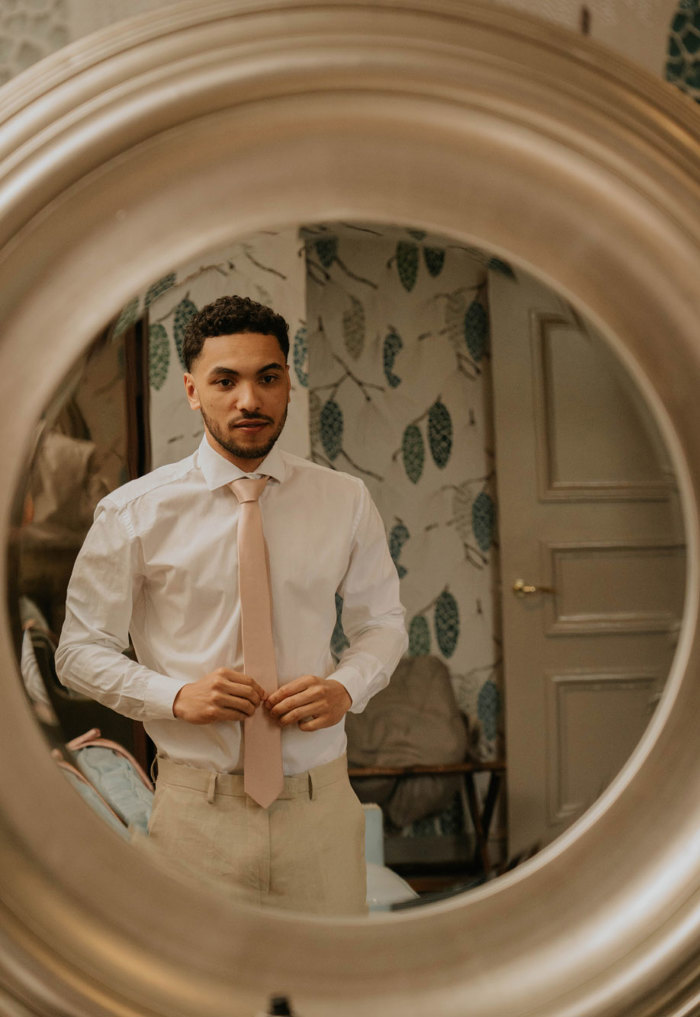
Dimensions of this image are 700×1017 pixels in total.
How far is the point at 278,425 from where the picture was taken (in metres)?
0.47

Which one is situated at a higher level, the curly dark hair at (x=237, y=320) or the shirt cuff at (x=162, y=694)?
the curly dark hair at (x=237, y=320)

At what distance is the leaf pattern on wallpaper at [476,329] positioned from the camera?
0.48 meters

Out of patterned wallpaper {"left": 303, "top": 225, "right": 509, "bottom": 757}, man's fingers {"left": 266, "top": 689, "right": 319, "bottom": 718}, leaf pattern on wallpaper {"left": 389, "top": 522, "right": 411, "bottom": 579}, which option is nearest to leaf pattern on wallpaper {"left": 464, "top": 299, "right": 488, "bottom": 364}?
patterned wallpaper {"left": 303, "top": 225, "right": 509, "bottom": 757}

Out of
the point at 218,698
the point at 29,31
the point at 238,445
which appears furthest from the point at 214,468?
the point at 29,31

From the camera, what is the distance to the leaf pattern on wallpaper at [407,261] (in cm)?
47

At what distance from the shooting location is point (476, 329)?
1.58 feet

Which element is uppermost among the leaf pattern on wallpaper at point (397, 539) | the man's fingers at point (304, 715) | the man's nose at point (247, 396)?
the man's nose at point (247, 396)

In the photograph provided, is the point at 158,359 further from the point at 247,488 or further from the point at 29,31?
the point at 29,31

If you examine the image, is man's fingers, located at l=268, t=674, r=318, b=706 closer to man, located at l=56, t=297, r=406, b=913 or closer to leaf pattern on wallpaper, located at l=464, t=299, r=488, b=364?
man, located at l=56, t=297, r=406, b=913

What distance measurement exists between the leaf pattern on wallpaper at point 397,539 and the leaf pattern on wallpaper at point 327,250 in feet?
0.48

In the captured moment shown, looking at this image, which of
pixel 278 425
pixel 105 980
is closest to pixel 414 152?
pixel 278 425

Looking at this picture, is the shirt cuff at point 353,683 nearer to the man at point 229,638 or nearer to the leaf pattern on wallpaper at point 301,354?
the man at point 229,638

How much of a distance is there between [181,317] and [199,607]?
154 millimetres

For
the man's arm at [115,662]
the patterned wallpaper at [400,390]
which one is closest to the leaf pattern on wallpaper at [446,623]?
the patterned wallpaper at [400,390]
